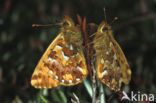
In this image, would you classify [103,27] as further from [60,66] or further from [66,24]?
[60,66]

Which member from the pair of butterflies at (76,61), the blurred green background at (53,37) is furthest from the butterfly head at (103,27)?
the blurred green background at (53,37)

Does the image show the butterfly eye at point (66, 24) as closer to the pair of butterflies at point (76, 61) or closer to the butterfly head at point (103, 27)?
the pair of butterflies at point (76, 61)

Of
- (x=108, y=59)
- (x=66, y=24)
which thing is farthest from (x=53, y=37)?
(x=108, y=59)

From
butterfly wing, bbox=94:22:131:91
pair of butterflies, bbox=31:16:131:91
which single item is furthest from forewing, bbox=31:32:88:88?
butterfly wing, bbox=94:22:131:91

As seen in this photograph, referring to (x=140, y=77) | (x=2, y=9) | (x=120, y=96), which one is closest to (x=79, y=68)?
(x=120, y=96)

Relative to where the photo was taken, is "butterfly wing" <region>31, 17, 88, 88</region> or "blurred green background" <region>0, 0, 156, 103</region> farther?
"blurred green background" <region>0, 0, 156, 103</region>

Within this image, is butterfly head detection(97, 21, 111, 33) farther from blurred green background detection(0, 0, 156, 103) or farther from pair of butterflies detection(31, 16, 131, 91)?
blurred green background detection(0, 0, 156, 103)

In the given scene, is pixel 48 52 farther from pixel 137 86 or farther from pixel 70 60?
→ pixel 137 86
